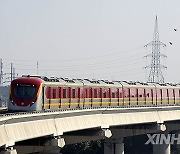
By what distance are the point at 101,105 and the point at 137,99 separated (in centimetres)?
978

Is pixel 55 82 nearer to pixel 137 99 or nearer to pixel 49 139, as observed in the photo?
pixel 49 139

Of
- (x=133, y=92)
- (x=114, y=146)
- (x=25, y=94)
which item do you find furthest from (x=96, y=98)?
(x=114, y=146)

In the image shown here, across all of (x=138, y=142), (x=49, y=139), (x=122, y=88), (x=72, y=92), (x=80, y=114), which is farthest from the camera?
(x=138, y=142)

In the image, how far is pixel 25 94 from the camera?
47531 millimetres

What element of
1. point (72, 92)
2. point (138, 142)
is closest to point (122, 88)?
point (72, 92)

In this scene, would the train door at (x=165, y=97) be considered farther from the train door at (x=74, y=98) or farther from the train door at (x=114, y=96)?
the train door at (x=74, y=98)

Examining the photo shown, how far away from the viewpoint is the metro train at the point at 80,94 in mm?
47375

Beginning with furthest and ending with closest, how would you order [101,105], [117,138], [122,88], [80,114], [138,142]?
1. [138,142]
2. [117,138]
3. [122,88]
4. [101,105]
5. [80,114]

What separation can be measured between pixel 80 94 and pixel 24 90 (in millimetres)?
8495

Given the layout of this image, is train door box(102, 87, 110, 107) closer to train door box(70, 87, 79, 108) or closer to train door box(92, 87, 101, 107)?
train door box(92, 87, 101, 107)

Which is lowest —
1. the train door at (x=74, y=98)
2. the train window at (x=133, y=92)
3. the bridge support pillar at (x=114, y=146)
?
the bridge support pillar at (x=114, y=146)

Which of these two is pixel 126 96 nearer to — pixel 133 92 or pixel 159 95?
pixel 133 92

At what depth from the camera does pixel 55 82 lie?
50219 mm

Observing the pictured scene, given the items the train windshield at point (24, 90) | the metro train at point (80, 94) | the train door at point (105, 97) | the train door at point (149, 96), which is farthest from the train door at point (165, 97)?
the train windshield at point (24, 90)
